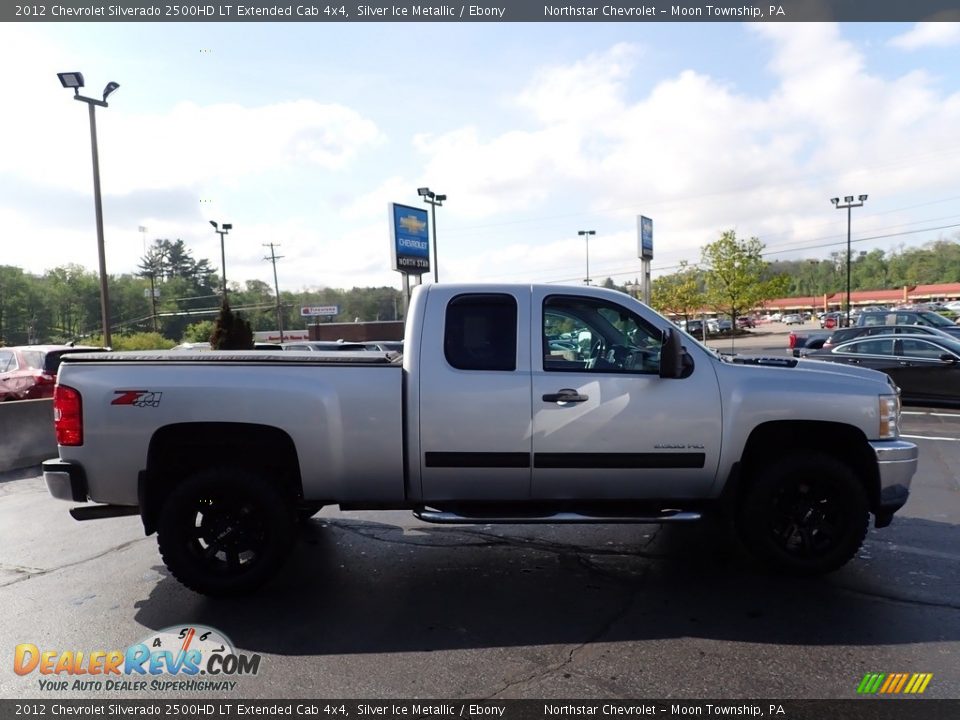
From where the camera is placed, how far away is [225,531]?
4430 millimetres

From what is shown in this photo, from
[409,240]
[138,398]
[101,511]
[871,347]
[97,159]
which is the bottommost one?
[101,511]

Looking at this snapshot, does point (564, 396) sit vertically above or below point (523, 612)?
above

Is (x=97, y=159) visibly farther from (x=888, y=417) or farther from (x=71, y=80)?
(x=888, y=417)

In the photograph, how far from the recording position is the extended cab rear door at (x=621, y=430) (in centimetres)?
434

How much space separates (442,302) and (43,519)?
16.6 ft

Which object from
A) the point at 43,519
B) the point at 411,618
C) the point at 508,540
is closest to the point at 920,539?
the point at 508,540

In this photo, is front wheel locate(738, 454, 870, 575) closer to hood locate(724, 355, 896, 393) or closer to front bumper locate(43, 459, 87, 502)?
hood locate(724, 355, 896, 393)

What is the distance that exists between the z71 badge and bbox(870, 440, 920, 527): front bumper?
184 inches

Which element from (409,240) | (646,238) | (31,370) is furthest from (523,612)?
(646,238)

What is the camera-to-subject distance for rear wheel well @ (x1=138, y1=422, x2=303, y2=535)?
14.3 feet

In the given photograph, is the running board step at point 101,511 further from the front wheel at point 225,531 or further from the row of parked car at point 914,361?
the row of parked car at point 914,361

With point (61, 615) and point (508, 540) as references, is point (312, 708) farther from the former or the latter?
point (508, 540)

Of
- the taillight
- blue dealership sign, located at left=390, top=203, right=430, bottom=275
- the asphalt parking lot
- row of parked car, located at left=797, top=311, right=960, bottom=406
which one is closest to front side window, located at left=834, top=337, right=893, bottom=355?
row of parked car, located at left=797, top=311, right=960, bottom=406

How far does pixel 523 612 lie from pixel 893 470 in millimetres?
2594
